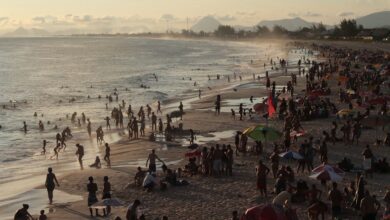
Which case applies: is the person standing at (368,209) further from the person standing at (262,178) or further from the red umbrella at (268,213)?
the person standing at (262,178)

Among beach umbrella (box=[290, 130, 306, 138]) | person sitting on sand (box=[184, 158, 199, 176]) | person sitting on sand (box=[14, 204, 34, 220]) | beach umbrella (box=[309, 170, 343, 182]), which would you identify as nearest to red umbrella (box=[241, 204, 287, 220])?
beach umbrella (box=[309, 170, 343, 182])

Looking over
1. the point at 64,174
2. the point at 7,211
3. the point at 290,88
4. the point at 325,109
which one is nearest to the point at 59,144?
the point at 64,174

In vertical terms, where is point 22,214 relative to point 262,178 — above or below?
below

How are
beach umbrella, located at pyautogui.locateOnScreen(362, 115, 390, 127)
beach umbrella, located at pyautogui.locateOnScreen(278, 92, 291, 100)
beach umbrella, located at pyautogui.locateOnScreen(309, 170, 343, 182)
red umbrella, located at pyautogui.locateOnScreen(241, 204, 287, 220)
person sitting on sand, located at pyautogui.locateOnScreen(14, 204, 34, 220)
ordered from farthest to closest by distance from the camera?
beach umbrella, located at pyautogui.locateOnScreen(278, 92, 291, 100), beach umbrella, located at pyautogui.locateOnScreen(362, 115, 390, 127), beach umbrella, located at pyautogui.locateOnScreen(309, 170, 343, 182), person sitting on sand, located at pyautogui.locateOnScreen(14, 204, 34, 220), red umbrella, located at pyautogui.locateOnScreen(241, 204, 287, 220)

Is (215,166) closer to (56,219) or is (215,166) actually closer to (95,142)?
(56,219)

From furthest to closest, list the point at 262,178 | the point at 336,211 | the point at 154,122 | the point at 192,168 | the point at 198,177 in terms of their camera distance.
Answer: the point at 154,122 < the point at 192,168 < the point at 198,177 < the point at 262,178 < the point at 336,211

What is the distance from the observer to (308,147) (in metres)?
17.3

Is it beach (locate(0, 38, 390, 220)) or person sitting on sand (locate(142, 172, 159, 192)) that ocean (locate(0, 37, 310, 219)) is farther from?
person sitting on sand (locate(142, 172, 159, 192))

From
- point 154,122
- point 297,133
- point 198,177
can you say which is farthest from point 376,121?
point 154,122

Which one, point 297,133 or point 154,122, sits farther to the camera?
point 154,122

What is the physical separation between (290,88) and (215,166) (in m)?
23.2

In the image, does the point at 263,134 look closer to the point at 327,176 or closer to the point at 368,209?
the point at 327,176

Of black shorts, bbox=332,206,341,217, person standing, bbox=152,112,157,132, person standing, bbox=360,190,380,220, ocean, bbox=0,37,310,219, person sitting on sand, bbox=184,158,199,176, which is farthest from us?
person standing, bbox=152,112,157,132

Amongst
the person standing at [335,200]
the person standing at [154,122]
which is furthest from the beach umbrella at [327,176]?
the person standing at [154,122]
